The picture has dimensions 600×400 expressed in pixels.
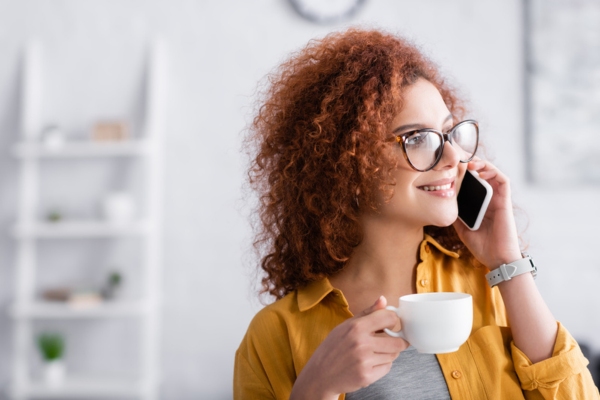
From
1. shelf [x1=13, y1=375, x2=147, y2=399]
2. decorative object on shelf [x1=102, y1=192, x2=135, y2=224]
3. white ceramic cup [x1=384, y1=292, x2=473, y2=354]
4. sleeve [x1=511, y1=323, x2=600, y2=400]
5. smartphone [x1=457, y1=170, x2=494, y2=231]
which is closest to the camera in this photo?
white ceramic cup [x1=384, y1=292, x2=473, y2=354]

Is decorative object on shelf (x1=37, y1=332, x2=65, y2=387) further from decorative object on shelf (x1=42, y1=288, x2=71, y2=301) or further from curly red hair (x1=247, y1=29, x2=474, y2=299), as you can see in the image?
curly red hair (x1=247, y1=29, x2=474, y2=299)

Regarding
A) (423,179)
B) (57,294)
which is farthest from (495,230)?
(57,294)

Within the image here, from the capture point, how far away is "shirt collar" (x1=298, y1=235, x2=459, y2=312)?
3.79 feet

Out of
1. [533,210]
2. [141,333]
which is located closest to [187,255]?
[141,333]

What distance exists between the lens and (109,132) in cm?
274

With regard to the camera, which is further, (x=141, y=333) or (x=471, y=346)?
(x=141, y=333)

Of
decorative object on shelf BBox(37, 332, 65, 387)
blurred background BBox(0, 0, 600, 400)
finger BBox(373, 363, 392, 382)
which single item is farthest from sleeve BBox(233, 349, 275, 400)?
decorative object on shelf BBox(37, 332, 65, 387)

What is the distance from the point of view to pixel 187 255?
2836mm

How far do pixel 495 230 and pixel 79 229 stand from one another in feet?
6.72

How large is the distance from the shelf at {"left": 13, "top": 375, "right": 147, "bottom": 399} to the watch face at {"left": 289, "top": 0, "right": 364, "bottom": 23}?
6.17 ft

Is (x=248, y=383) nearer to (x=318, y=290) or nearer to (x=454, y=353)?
(x=318, y=290)

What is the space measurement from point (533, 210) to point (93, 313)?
2.07 meters

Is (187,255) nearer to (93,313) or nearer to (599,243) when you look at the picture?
(93,313)

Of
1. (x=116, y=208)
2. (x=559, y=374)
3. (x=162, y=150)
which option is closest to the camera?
(x=559, y=374)
